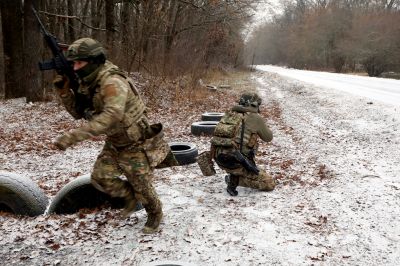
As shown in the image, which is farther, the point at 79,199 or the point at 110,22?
A: the point at 110,22

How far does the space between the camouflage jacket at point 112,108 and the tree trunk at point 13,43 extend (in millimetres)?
13652

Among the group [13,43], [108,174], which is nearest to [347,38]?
[13,43]

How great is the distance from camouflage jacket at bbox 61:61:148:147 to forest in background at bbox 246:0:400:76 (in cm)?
4001

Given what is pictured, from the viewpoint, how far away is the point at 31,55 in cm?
1385

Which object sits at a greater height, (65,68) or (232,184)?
(65,68)

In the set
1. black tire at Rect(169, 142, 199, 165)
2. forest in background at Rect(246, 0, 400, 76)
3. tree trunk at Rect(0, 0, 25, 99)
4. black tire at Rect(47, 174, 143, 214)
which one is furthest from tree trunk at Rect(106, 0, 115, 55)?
forest in background at Rect(246, 0, 400, 76)

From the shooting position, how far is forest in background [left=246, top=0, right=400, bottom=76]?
38.8 metres

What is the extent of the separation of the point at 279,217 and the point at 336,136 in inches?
198

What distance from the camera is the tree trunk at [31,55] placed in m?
13.6

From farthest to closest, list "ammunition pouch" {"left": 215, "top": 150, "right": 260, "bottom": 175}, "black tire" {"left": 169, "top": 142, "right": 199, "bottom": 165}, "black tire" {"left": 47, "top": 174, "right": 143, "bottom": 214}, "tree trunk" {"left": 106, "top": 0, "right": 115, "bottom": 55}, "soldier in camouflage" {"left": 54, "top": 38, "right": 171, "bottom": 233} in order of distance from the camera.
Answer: "tree trunk" {"left": 106, "top": 0, "right": 115, "bottom": 55} → "black tire" {"left": 169, "top": 142, "right": 199, "bottom": 165} → "ammunition pouch" {"left": 215, "top": 150, "right": 260, "bottom": 175} → "black tire" {"left": 47, "top": 174, "right": 143, "bottom": 214} → "soldier in camouflage" {"left": 54, "top": 38, "right": 171, "bottom": 233}

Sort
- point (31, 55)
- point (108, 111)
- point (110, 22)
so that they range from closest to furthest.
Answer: point (108, 111), point (31, 55), point (110, 22)

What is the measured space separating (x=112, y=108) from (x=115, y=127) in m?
0.31

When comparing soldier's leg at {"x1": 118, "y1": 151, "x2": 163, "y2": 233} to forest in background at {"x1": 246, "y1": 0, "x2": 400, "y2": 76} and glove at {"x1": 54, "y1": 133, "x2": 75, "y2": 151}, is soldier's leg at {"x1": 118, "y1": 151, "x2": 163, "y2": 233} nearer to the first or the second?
glove at {"x1": 54, "y1": 133, "x2": 75, "y2": 151}

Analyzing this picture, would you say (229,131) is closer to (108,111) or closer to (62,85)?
(108,111)
